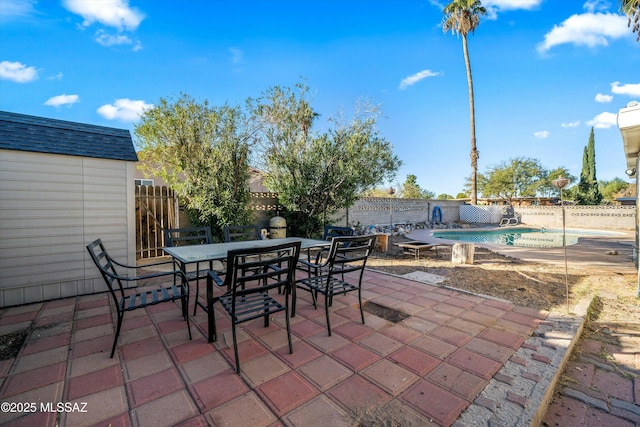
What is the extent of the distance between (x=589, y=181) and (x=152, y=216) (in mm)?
31296

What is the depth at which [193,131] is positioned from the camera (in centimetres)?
599

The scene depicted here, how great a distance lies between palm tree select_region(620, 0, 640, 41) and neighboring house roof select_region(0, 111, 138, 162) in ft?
29.0

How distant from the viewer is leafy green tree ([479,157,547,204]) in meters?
22.2

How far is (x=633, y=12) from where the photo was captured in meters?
4.75

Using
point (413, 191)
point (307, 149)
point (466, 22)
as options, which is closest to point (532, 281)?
point (307, 149)

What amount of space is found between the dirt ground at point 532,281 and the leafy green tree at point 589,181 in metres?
22.0

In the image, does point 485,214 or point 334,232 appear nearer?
point 334,232

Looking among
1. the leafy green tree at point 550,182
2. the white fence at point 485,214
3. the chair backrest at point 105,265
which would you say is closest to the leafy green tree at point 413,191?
the white fence at point 485,214

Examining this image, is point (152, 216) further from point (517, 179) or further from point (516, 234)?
point (517, 179)

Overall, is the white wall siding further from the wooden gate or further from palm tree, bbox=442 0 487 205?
palm tree, bbox=442 0 487 205

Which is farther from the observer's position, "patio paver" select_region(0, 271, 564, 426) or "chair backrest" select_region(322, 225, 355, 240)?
"chair backrest" select_region(322, 225, 355, 240)

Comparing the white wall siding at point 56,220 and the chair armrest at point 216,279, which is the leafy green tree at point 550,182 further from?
the white wall siding at point 56,220

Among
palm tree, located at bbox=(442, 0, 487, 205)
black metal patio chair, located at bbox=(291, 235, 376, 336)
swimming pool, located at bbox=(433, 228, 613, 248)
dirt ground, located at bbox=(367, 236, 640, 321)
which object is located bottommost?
swimming pool, located at bbox=(433, 228, 613, 248)

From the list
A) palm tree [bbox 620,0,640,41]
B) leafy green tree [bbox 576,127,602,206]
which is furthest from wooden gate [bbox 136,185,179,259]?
leafy green tree [bbox 576,127,602,206]
